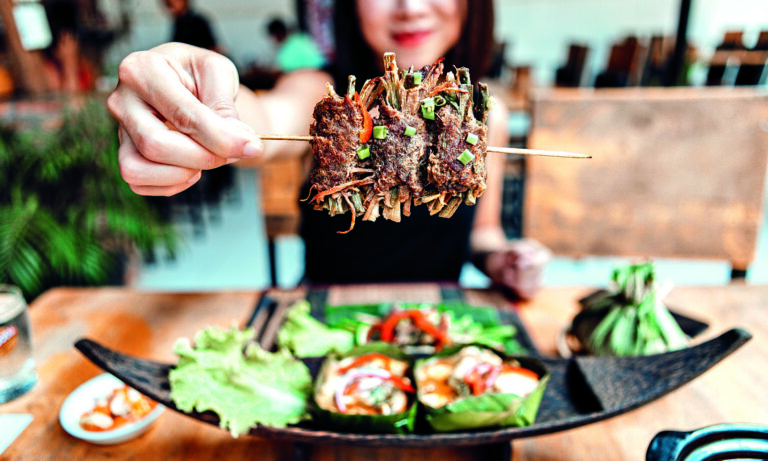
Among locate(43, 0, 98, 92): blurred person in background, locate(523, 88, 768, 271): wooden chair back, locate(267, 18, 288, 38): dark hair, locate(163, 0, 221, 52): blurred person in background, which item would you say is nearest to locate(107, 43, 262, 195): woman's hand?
locate(523, 88, 768, 271): wooden chair back

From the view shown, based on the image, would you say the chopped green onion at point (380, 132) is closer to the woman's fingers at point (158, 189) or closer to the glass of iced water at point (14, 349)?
the woman's fingers at point (158, 189)

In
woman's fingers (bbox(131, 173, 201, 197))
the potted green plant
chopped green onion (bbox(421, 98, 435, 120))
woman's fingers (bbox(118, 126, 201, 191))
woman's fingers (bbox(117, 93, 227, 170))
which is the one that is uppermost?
chopped green onion (bbox(421, 98, 435, 120))

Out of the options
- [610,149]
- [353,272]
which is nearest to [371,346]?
Answer: [353,272]

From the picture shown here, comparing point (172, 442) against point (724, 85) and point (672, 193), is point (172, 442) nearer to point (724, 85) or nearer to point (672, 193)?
point (672, 193)

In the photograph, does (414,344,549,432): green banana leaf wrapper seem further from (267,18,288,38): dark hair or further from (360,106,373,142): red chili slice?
(267,18,288,38): dark hair

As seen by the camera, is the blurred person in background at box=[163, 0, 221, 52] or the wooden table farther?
the blurred person in background at box=[163, 0, 221, 52]

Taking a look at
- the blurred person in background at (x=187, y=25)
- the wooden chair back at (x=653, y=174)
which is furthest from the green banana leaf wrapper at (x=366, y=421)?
the blurred person in background at (x=187, y=25)
